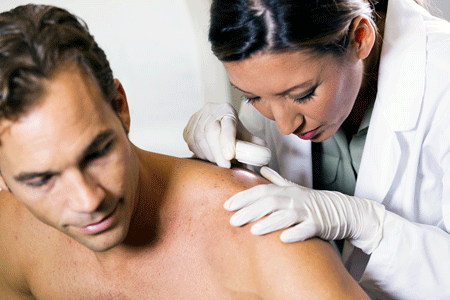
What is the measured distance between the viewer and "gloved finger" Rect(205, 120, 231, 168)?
121cm

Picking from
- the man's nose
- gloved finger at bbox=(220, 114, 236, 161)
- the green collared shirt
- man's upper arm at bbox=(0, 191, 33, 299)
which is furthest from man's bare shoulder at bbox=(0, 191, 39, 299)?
the green collared shirt

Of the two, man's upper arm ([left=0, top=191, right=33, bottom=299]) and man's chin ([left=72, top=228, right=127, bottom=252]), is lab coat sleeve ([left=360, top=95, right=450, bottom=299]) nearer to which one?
man's chin ([left=72, top=228, right=127, bottom=252])

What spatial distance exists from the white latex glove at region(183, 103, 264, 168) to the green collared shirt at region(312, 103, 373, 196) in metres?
0.27

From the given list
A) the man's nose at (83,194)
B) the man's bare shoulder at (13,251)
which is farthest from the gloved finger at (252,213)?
the man's bare shoulder at (13,251)

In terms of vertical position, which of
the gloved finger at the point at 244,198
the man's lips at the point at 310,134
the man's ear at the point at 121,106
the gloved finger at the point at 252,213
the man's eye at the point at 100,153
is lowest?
the gloved finger at the point at 252,213

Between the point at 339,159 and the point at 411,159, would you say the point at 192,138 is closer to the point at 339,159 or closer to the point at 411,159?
the point at 339,159

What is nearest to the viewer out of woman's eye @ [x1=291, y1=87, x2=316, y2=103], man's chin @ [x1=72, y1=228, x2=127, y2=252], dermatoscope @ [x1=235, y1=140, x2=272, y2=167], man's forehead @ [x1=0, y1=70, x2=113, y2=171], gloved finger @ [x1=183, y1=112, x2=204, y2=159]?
man's forehead @ [x1=0, y1=70, x2=113, y2=171]

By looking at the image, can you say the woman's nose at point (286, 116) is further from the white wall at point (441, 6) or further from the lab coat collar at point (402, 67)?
the white wall at point (441, 6)

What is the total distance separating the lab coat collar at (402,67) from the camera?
122 cm

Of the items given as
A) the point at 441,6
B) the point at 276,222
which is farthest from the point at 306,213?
the point at 441,6

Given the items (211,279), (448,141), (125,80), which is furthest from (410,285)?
(125,80)

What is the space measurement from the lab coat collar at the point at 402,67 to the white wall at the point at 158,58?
0.82 meters

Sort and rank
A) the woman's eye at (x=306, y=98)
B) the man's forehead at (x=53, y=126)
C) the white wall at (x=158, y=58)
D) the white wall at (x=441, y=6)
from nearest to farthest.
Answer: the man's forehead at (x=53, y=126), the woman's eye at (x=306, y=98), the white wall at (x=158, y=58), the white wall at (x=441, y=6)

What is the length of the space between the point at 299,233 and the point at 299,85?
13.5 inches
